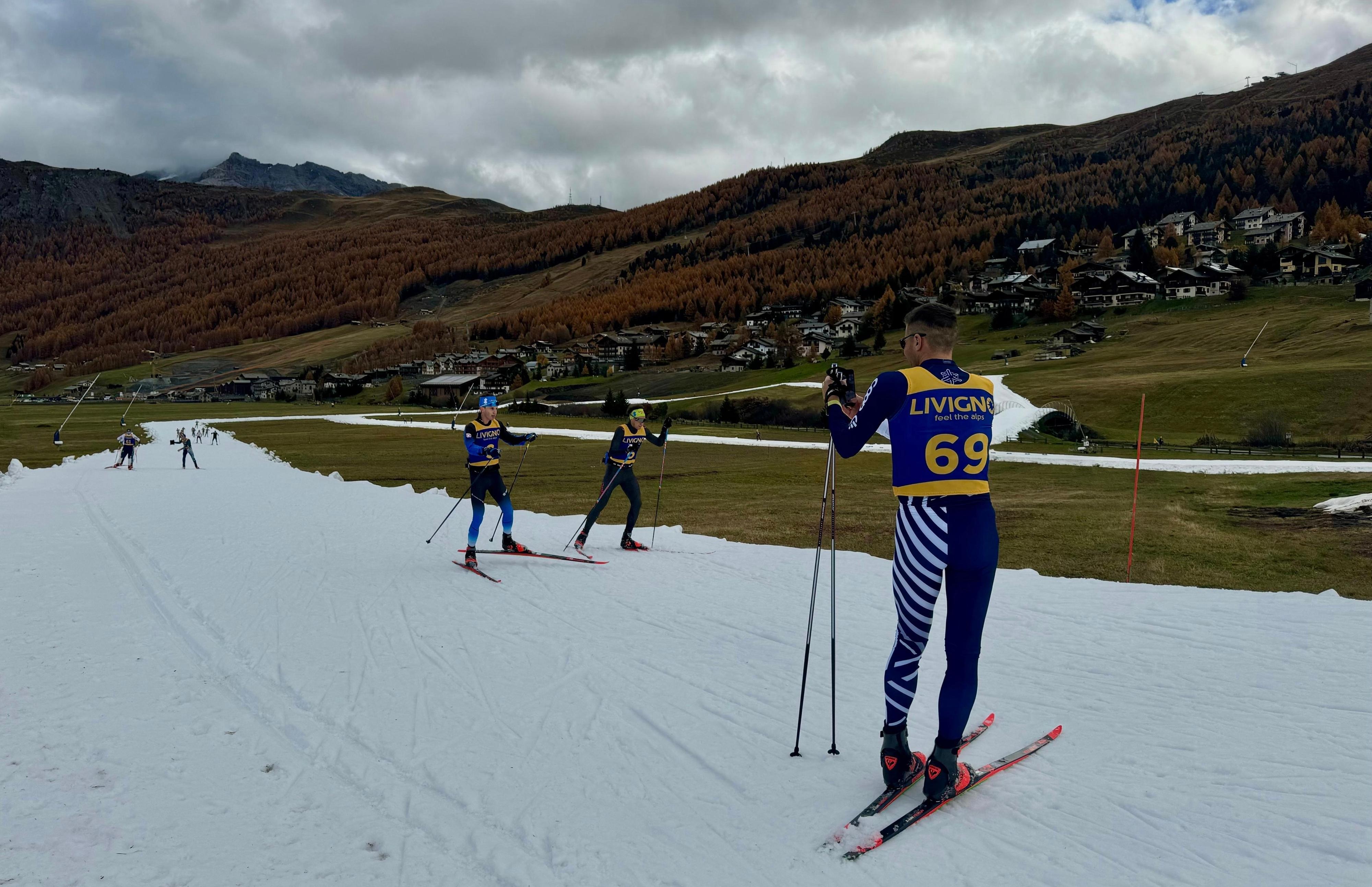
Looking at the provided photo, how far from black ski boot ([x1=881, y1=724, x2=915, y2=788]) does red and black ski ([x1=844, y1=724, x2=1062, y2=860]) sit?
21cm

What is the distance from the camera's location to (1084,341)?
318ft

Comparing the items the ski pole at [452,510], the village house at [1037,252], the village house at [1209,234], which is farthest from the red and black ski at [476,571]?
the village house at [1037,252]

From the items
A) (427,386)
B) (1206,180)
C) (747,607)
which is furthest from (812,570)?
(1206,180)

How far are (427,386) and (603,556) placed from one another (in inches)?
5151

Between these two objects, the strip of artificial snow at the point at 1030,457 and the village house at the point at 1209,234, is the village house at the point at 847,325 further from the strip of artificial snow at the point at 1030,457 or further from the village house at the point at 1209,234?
the strip of artificial snow at the point at 1030,457

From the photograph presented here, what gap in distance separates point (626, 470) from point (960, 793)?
33.6 ft

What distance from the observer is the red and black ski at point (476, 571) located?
11.8 meters

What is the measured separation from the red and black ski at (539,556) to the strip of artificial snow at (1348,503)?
1901 cm

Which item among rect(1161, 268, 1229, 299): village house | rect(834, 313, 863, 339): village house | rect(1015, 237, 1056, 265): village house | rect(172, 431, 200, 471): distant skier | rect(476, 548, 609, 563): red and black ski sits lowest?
rect(172, 431, 200, 471): distant skier

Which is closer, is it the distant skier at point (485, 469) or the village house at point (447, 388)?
the distant skier at point (485, 469)

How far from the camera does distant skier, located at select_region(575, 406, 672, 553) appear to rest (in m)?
14.3

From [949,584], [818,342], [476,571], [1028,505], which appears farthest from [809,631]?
[818,342]

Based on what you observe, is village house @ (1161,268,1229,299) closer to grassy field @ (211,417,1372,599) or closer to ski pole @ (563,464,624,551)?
grassy field @ (211,417,1372,599)

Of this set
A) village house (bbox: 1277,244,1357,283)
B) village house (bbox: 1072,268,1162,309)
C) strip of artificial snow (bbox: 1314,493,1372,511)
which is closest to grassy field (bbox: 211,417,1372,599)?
strip of artificial snow (bbox: 1314,493,1372,511)
